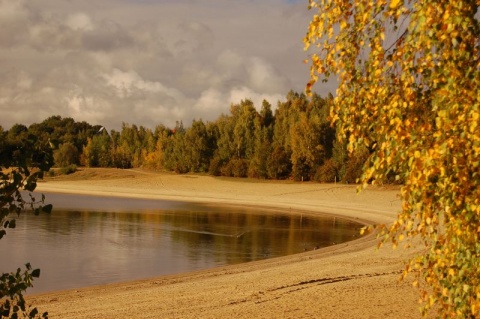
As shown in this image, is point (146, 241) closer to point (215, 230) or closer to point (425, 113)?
point (215, 230)

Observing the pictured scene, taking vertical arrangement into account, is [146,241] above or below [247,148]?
below

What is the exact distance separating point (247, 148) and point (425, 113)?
260ft

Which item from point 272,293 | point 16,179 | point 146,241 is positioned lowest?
point 146,241

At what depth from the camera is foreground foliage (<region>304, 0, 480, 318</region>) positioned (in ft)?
13.4

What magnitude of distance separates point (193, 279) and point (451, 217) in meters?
14.6

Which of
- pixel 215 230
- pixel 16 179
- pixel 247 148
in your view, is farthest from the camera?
pixel 247 148

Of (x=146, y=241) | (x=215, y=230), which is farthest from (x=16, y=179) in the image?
(x=215, y=230)

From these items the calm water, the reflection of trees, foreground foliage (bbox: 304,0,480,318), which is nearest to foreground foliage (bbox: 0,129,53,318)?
foreground foliage (bbox: 304,0,480,318)

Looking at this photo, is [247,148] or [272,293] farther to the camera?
[247,148]

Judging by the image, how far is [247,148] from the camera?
275ft

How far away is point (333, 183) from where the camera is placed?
223ft

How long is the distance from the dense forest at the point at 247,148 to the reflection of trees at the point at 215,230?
56.4ft

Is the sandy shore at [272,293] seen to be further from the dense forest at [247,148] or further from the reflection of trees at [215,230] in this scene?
the dense forest at [247,148]

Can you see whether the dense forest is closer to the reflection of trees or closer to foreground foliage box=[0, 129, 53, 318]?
the reflection of trees
